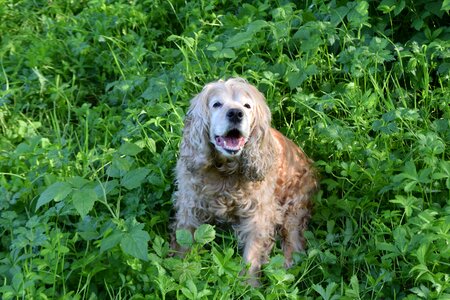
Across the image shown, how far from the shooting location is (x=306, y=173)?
15.9 feet

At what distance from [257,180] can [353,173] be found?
60 centimetres

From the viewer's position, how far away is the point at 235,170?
442 centimetres

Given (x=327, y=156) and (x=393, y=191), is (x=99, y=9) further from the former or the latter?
(x=393, y=191)

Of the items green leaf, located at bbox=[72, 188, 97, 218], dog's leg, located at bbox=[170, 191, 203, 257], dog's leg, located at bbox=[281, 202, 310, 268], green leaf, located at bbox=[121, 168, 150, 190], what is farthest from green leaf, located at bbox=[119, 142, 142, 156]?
dog's leg, located at bbox=[281, 202, 310, 268]

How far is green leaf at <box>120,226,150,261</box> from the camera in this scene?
3700mm

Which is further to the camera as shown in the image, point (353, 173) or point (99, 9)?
point (99, 9)

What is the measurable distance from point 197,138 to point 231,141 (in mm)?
206

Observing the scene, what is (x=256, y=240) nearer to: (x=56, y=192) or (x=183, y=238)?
(x=183, y=238)

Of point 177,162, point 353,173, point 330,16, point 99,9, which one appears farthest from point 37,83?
point 353,173

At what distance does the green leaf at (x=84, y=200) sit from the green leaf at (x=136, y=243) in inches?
9.1

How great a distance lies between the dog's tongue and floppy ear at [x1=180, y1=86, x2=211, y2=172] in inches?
3.8

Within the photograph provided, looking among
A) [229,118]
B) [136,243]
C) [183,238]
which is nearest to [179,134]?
[229,118]

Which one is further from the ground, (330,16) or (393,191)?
(330,16)

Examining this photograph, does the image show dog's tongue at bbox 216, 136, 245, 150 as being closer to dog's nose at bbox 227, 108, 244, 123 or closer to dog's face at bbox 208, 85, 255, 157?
dog's face at bbox 208, 85, 255, 157
